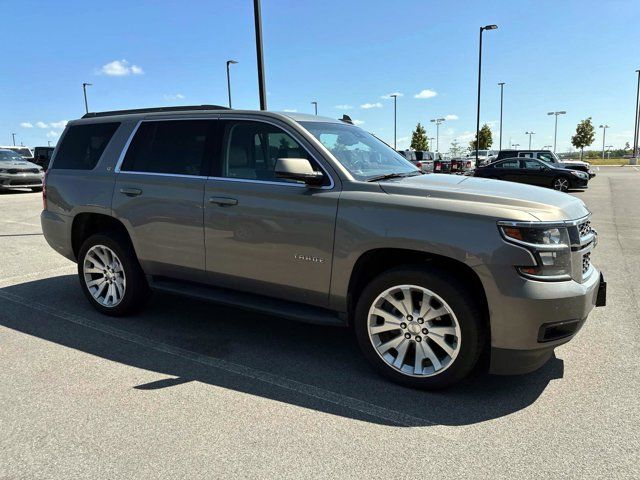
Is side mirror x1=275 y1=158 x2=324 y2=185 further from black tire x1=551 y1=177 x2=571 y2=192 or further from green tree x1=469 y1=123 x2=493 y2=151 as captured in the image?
green tree x1=469 y1=123 x2=493 y2=151

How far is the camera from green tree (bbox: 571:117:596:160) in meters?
72.9

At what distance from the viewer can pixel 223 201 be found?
4078 mm

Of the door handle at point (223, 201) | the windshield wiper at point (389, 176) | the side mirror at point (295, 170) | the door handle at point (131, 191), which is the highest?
the side mirror at point (295, 170)

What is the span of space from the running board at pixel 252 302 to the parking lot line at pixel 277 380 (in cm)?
45

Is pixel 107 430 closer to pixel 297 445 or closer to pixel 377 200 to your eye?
pixel 297 445

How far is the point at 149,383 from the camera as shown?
3.56 metres

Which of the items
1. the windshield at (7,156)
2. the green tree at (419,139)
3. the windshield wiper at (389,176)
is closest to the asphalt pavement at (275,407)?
the windshield wiper at (389,176)

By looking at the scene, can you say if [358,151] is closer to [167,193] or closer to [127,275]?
[167,193]

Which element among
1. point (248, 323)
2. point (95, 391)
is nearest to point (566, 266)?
point (248, 323)

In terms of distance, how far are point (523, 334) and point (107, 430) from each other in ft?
8.33

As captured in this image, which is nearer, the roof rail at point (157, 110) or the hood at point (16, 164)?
the roof rail at point (157, 110)

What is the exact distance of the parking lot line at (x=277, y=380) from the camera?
306cm

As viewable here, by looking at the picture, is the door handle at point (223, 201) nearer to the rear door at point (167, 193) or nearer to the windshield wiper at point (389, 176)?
the rear door at point (167, 193)

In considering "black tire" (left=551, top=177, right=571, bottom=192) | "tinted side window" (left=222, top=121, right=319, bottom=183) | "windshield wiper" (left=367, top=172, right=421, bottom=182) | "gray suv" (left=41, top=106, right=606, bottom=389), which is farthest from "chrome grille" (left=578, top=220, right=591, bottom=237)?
"black tire" (left=551, top=177, right=571, bottom=192)
